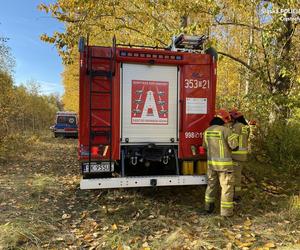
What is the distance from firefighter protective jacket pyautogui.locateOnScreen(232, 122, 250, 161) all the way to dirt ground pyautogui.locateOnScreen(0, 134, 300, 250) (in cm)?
93

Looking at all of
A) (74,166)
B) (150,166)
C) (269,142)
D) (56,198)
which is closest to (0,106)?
(74,166)

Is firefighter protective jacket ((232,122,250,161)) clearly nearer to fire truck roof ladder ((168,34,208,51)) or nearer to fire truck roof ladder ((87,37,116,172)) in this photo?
fire truck roof ladder ((168,34,208,51))

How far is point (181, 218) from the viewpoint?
6.23 m

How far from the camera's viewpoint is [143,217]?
6262 millimetres

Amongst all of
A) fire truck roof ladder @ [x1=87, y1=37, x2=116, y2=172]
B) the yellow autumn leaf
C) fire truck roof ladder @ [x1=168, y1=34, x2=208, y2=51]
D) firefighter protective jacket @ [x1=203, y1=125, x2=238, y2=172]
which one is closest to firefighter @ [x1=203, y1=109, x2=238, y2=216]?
firefighter protective jacket @ [x1=203, y1=125, x2=238, y2=172]

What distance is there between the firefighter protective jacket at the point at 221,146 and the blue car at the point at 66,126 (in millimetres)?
21310

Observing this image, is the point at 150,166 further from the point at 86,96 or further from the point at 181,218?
the point at 86,96

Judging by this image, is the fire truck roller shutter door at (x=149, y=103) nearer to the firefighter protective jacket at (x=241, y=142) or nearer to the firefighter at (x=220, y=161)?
the firefighter at (x=220, y=161)

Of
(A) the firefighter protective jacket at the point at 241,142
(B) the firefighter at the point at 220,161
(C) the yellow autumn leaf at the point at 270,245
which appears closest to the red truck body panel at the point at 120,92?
(B) the firefighter at the point at 220,161

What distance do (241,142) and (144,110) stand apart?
2.20 meters

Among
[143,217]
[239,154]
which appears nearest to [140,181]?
[143,217]

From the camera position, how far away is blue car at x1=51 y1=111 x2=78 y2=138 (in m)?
26.5

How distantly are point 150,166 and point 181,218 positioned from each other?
5.04 feet

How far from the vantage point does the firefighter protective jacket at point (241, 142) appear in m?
7.18
